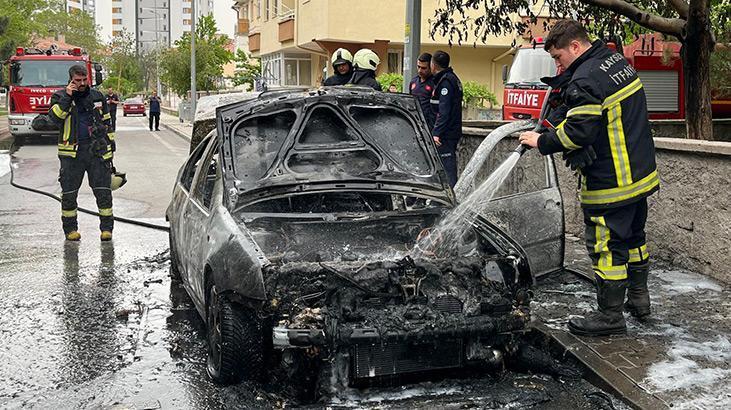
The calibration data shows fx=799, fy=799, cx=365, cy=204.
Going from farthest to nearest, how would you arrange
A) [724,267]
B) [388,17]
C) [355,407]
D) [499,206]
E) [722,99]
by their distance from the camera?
1. [388,17]
2. [722,99]
3. [724,267]
4. [499,206]
5. [355,407]

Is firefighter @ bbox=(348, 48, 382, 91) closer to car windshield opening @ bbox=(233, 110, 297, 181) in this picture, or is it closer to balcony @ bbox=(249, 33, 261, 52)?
car windshield opening @ bbox=(233, 110, 297, 181)

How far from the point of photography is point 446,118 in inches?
347

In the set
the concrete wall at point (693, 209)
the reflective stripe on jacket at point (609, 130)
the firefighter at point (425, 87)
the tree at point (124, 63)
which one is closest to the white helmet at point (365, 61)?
the firefighter at point (425, 87)

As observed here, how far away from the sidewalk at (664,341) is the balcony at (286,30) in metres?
28.2

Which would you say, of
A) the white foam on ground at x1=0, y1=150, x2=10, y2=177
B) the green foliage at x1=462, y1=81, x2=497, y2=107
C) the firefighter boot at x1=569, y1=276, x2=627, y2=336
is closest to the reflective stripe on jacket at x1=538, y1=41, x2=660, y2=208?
the firefighter boot at x1=569, y1=276, x2=627, y2=336

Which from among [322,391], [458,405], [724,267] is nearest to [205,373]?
[322,391]

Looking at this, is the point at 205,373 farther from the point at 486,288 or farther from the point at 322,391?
the point at 486,288

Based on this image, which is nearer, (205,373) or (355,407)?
(355,407)

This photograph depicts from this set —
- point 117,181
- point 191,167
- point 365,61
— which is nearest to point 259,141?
point 191,167

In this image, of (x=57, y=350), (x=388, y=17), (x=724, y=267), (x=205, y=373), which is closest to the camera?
(x=205, y=373)

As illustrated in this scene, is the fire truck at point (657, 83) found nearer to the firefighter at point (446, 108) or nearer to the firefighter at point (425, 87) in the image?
the firefighter at point (425, 87)

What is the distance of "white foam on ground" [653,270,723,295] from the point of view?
21.1 ft

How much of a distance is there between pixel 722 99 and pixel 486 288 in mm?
13759

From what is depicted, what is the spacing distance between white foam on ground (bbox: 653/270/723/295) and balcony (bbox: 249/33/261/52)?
127 ft
